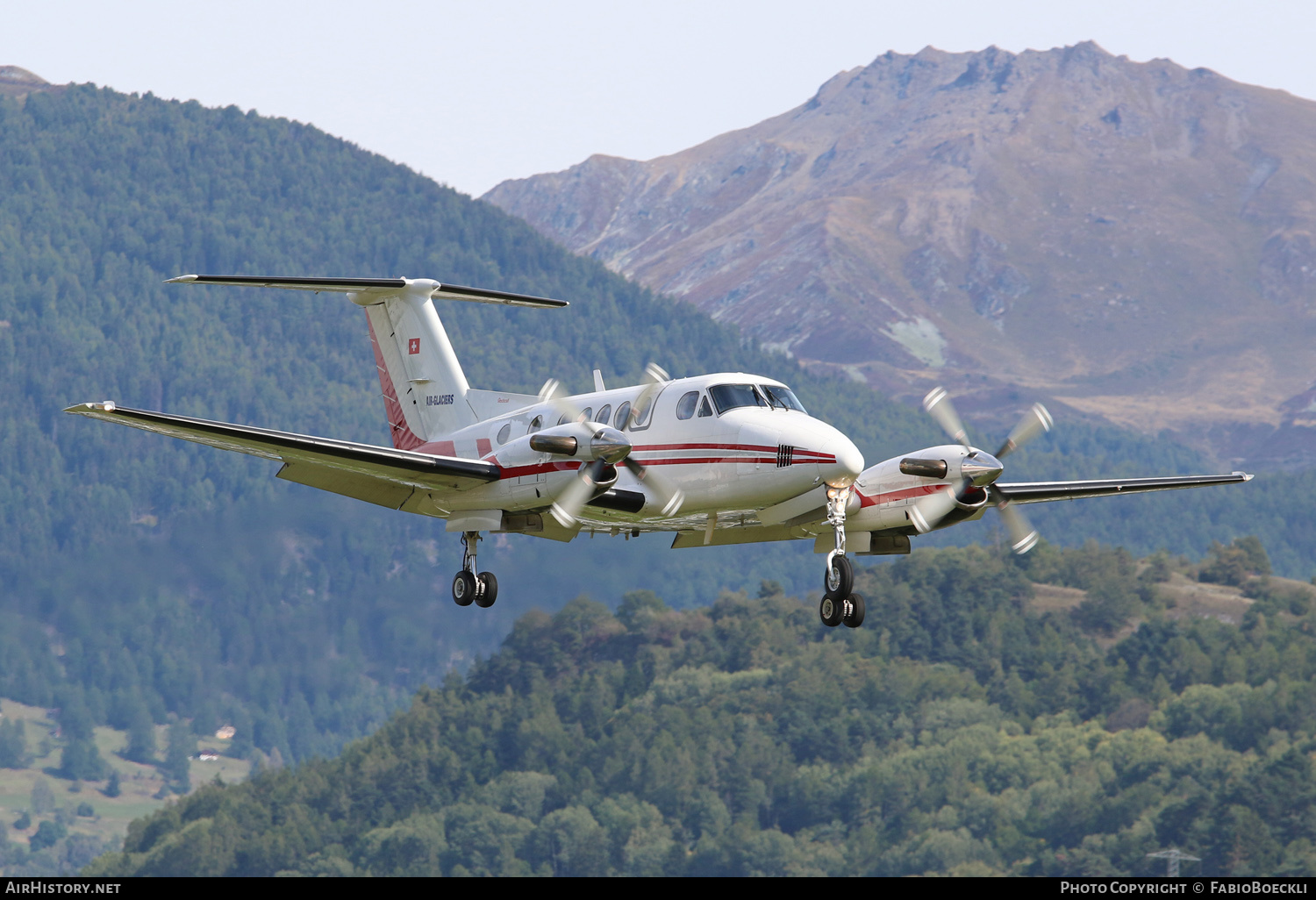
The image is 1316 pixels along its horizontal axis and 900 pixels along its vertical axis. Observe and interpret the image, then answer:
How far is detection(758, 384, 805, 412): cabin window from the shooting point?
30.3 m

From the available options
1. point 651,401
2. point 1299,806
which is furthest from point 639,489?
point 1299,806

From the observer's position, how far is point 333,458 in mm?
30469

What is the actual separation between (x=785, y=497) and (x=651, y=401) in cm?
336

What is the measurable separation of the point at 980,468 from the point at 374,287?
15.2 m

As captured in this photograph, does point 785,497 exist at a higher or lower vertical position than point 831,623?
higher

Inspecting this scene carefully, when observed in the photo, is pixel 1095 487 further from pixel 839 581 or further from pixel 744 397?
pixel 744 397

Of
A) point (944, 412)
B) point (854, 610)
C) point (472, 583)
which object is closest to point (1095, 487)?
point (944, 412)

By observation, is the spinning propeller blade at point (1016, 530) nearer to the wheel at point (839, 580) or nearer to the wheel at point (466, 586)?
the wheel at point (839, 580)

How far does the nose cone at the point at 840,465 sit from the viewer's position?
93.5 feet

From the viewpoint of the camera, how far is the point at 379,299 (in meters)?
39.2

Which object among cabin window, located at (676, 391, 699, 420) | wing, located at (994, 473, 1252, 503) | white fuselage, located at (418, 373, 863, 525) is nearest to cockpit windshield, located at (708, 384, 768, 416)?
white fuselage, located at (418, 373, 863, 525)

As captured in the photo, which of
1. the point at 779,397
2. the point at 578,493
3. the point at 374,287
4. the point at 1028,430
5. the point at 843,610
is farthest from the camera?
the point at 374,287

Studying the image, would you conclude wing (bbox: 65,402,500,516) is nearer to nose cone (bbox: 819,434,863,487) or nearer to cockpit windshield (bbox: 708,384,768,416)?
cockpit windshield (bbox: 708,384,768,416)
